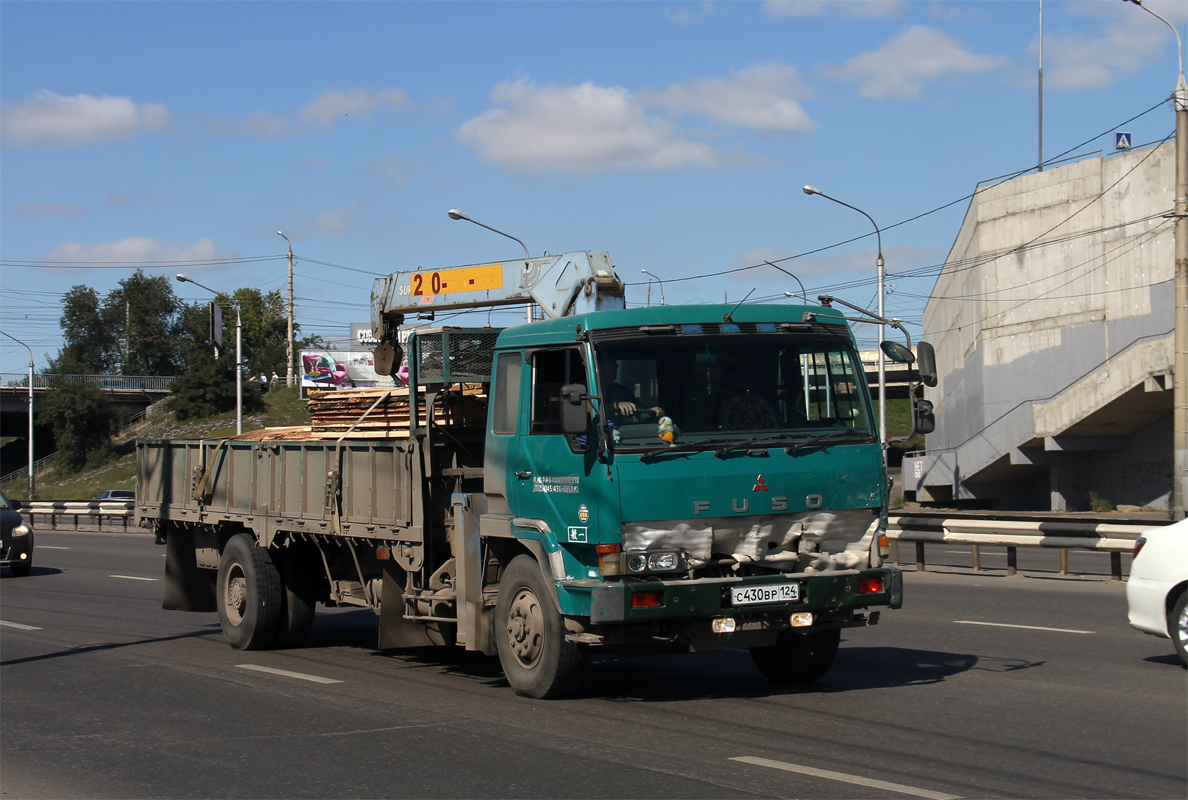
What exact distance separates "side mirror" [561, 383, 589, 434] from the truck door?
24 cm

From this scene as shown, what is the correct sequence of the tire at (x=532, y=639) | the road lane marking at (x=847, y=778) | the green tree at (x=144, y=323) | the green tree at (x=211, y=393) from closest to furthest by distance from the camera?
1. the road lane marking at (x=847, y=778)
2. the tire at (x=532, y=639)
3. the green tree at (x=211, y=393)
4. the green tree at (x=144, y=323)

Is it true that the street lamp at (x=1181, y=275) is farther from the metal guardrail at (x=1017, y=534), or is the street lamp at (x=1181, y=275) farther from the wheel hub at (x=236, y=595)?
the wheel hub at (x=236, y=595)

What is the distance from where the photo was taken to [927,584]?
16281mm

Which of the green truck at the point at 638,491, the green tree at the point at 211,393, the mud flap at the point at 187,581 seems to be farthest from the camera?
the green tree at the point at 211,393

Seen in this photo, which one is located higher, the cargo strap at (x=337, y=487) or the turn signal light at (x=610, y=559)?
the cargo strap at (x=337, y=487)

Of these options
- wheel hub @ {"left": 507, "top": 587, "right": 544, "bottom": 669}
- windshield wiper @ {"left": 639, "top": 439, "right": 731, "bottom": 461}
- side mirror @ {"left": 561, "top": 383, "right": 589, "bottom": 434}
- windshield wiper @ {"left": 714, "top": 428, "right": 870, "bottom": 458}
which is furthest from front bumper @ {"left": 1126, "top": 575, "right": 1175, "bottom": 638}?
side mirror @ {"left": 561, "top": 383, "right": 589, "bottom": 434}

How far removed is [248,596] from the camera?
37.3 ft

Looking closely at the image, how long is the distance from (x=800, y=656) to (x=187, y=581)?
Answer: 24.4 feet

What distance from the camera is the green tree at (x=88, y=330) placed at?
119125mm

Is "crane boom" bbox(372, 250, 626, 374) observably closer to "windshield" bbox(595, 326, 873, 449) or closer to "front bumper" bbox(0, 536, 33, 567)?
"windshield" bbox(595, 326, 873, 449)

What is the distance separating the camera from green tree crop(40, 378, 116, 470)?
72875 mm

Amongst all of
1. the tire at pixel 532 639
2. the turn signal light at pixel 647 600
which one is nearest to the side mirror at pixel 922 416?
the turn signal light at pixel 647 600

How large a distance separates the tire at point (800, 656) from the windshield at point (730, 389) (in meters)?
1.57

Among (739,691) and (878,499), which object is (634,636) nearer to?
(739,691)
